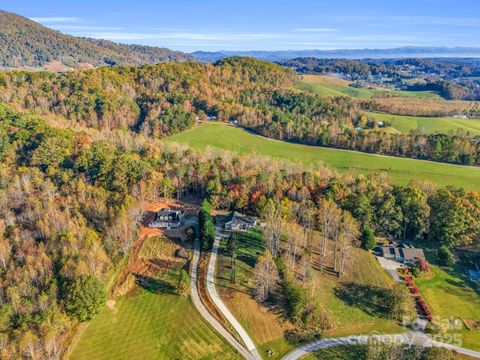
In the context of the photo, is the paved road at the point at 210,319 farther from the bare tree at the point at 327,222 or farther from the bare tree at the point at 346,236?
the bare tree at the point at 346,236

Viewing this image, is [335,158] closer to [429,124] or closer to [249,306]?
[429,124]

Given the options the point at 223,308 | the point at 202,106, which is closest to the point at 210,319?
the point at 223,308

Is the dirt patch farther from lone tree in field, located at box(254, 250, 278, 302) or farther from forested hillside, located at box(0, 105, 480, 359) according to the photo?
lone tree in field, located at box(254, 250, 278, 302)

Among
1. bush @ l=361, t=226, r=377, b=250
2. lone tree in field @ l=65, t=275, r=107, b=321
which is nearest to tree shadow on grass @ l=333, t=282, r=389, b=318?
bush @ l=361, t=226, r=377, b=250

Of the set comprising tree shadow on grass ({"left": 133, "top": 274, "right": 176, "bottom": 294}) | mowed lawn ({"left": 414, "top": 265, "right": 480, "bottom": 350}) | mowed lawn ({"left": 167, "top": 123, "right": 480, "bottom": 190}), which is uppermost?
mowed lawn ({"left": 167, "top": 123, "right": 480, "bottom": 190})

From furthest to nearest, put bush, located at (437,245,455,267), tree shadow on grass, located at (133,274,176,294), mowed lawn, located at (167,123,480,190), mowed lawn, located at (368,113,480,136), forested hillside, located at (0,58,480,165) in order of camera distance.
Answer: mowed lawn, located at (368,113,480,136) → forested hillside, located at (0,58,480,165) → mowed lawn, located at (167,123,480,190) → bush, located at (437,245,455,267) → tree shadow on grass, located at (133,274,176,294)

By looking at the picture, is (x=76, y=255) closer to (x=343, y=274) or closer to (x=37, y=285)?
(x=37, y=285)

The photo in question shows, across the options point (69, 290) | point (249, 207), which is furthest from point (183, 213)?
point (69, 290)
